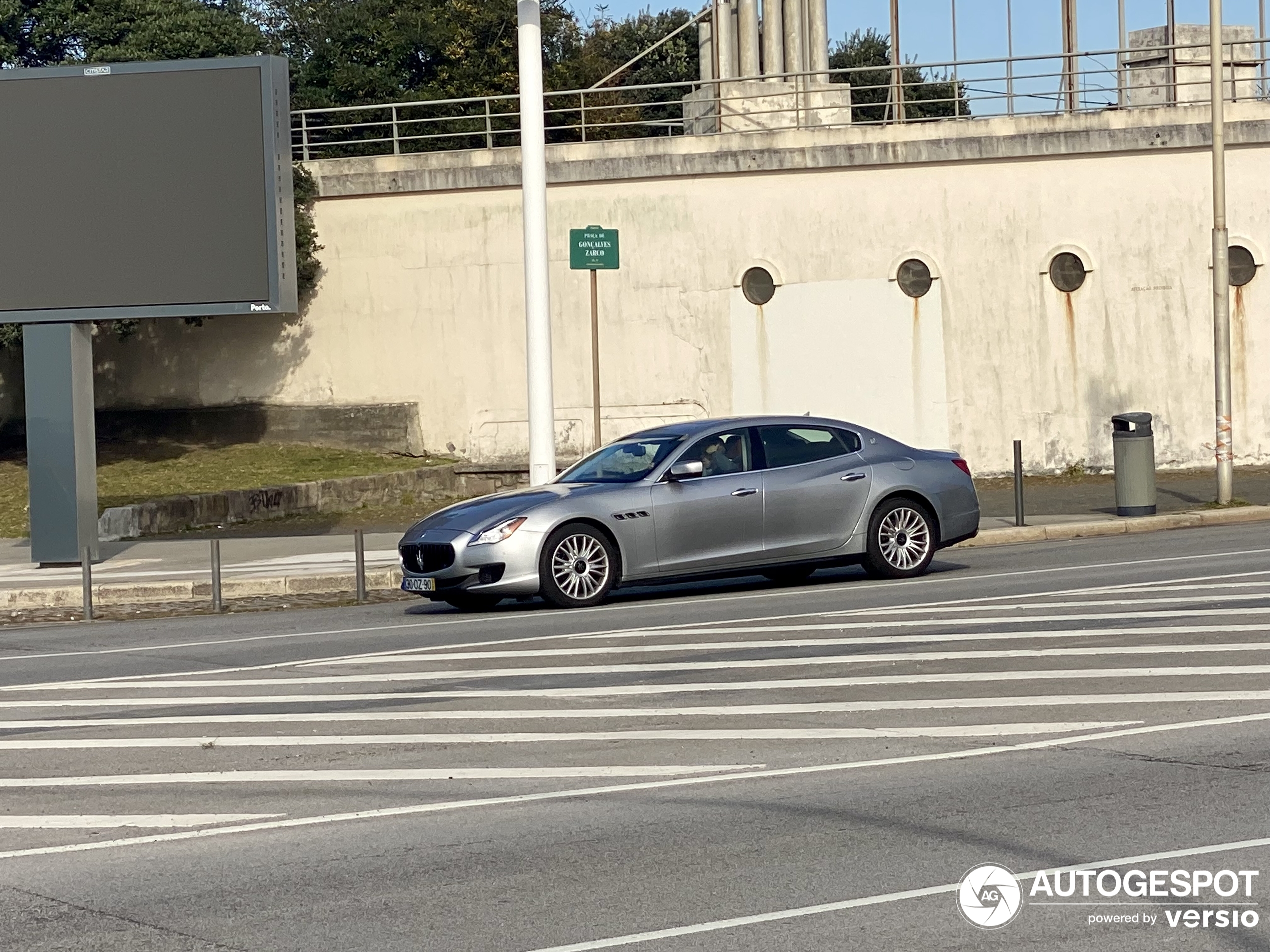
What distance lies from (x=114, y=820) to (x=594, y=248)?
12.1m

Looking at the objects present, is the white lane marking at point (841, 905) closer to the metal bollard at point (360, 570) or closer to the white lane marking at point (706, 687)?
the white lane marking at point (706, 687)

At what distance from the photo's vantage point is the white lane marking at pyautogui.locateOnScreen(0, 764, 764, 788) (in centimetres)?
745

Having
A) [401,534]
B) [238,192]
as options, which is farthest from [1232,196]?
[238,192]

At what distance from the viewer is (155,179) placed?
18453 millimetres

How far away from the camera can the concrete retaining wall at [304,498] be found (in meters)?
22.6

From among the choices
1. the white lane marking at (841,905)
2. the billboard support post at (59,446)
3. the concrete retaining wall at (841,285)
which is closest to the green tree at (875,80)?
the concrete retaining wall at (841,285)

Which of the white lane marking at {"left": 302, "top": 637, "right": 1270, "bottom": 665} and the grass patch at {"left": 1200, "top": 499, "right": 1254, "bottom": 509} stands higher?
the grass patch at {"left": 1200, "top": 499, "right": 1254, "bottom": 509}

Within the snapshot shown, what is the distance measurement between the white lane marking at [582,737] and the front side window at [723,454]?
20.6 feet

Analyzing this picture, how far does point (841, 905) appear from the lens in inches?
213

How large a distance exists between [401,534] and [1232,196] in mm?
14580

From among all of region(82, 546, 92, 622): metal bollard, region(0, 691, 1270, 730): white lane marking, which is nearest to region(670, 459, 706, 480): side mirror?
region(0, 691, 1270, 730): white lane marking

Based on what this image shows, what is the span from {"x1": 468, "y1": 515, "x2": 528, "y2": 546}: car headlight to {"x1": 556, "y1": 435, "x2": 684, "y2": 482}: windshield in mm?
1129

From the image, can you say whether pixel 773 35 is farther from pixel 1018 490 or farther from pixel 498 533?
pixel 498 533

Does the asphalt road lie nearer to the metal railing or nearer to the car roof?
the car roof
